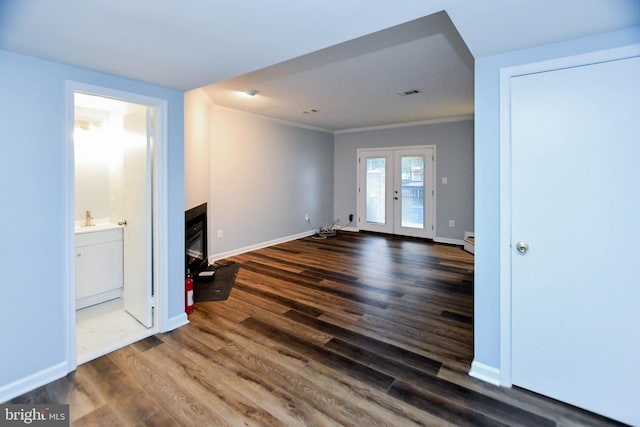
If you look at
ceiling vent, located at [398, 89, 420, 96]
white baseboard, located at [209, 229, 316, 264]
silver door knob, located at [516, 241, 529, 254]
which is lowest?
white baseboard, located at [209, 229, 316, 264]

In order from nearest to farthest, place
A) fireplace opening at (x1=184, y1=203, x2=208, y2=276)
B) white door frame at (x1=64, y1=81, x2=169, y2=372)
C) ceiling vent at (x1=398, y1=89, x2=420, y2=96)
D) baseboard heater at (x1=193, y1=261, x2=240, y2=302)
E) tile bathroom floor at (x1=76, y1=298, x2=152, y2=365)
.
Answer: white door frame at (x1=64, y1=81, x2=169, y2=372) < tile bathroom floor at (x1=76, y1=298, x2=152, y2=365) < baseboard heater at (x1=193, y1=261, x2=240, y2=302) < fireplace opening at (x1=184, y1=203, x2=208, y2=276) < ceiling vent at (x1=398, y1=89, x2=420, y2=96)

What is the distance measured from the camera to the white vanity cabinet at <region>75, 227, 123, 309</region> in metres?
3.03

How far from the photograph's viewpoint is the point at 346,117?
5.91m

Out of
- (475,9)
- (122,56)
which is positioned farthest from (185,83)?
(475,9)

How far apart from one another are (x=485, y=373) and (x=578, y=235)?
102 cm

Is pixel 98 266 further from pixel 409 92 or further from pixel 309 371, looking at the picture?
pixel 409 92

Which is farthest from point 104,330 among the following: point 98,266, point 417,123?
point 417,123

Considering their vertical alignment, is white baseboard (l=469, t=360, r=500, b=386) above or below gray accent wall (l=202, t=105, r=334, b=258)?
below

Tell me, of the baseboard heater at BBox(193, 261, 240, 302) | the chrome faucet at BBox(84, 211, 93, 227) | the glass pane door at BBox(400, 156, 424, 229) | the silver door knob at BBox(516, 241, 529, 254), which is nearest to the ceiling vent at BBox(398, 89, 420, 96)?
the glass pane door at BBox(400, 156, 424, 229)

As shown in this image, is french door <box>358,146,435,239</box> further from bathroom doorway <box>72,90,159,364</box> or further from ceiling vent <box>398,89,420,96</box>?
bathroom doorway <box>72,90,159,364</box>

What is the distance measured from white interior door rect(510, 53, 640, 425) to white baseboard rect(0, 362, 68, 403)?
2904 mm

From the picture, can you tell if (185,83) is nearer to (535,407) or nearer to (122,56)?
(122,56)

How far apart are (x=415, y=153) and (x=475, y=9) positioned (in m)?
5.35

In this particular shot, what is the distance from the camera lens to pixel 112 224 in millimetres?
3406
